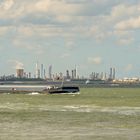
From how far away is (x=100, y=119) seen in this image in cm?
5212

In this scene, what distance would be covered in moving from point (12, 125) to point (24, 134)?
267 inches

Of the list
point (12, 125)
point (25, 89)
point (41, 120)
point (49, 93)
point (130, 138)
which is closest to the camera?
point (130, 138)

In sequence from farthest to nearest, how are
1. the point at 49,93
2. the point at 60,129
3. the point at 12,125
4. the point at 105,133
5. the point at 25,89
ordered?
the point at 25,89 → the point at 49,93 → the point at 12,125 → the point at 60,129 → the point at 105,133

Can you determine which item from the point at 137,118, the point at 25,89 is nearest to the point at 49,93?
the point at 25,89

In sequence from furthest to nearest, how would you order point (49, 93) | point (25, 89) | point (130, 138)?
point (25, 89) → point (49, 93) → point (130, 138)

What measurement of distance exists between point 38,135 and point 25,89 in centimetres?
13049

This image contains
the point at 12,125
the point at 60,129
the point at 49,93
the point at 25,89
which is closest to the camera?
the point at 60,129

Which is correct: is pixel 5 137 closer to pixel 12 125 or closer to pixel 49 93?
pixel 12 125

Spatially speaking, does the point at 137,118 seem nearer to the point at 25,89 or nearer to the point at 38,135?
the point at 38,135

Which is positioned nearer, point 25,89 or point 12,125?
point 12,125

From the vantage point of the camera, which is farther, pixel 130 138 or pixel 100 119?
pixel 100 119

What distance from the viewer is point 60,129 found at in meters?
42.8

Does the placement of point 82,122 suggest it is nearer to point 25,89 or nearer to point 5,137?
point 5,137

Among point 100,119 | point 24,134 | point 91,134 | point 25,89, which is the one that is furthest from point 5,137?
point 25,89
